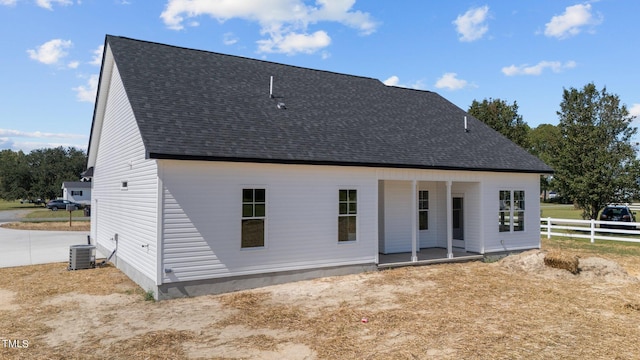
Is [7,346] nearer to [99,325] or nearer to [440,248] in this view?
[99,325]

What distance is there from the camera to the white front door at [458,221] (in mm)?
16097

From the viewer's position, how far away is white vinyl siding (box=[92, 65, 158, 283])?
10.1 metres

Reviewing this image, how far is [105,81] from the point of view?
14.9m

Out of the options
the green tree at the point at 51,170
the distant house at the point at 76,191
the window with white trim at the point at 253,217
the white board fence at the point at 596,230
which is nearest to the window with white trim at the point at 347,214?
the window with white trim at the point at 253,217

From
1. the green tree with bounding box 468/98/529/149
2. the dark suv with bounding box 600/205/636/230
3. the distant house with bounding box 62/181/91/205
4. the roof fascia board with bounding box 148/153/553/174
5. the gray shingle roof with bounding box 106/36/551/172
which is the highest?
the green tree with bounding box 468/98/529/149

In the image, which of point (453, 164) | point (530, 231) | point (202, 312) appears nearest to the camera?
point (202, 312)

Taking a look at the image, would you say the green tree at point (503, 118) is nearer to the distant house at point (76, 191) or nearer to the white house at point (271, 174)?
the white house at point (271, 174)

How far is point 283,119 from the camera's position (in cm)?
1289

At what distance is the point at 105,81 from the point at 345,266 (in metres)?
10.9

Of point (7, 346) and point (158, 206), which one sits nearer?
point (7, 346)

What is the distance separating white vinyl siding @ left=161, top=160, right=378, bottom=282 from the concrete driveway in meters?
8.39

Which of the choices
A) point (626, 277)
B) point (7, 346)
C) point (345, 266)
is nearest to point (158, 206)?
point (7, 346)

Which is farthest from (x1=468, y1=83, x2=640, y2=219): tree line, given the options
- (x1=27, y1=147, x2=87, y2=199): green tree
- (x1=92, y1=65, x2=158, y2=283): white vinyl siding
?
(x1=27, y1=147, x2=87, y2=199): green tree

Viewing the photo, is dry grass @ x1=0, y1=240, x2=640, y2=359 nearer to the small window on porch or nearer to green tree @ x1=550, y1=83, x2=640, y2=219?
the small window on porch
